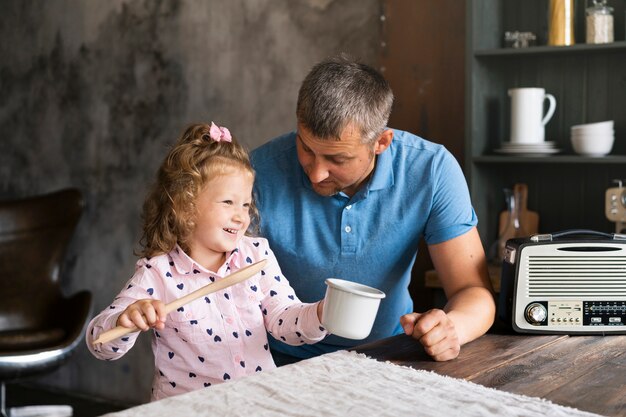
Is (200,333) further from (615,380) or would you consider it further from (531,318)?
(615,380)

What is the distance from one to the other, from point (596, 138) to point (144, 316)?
2.04m

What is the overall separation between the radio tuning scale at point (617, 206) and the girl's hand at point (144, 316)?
6.57 ft

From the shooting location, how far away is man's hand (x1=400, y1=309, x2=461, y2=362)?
1.63 meters

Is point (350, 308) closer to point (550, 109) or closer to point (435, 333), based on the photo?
point (435, 333)

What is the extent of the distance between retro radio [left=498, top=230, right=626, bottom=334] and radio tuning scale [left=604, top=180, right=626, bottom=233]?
119cm

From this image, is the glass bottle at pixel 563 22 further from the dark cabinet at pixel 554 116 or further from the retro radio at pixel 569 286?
the retro radio at pixel 569 286

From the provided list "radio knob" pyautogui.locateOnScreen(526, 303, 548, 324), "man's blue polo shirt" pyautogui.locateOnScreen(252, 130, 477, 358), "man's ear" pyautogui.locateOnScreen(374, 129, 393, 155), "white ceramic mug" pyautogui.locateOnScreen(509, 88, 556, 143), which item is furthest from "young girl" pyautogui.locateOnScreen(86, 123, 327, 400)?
"white ceramic mug" pyautogui.locateOnScreen(509, 88, 556, 143)

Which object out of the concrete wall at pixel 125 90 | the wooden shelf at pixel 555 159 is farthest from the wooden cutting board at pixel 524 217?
the concrete wall at pixel 125 90

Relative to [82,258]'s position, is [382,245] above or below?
above

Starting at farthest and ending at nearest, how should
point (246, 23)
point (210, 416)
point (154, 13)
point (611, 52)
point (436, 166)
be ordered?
point (154, 13) → point (246, 23) → point (611, 52) → point (436, 166) → point (210, 416)

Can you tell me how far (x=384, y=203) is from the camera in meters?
2.17

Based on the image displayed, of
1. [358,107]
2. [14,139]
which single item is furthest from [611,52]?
[14,139]

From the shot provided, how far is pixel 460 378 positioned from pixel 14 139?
13.4 ft

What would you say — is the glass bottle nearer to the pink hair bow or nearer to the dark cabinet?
the dark cabinet
